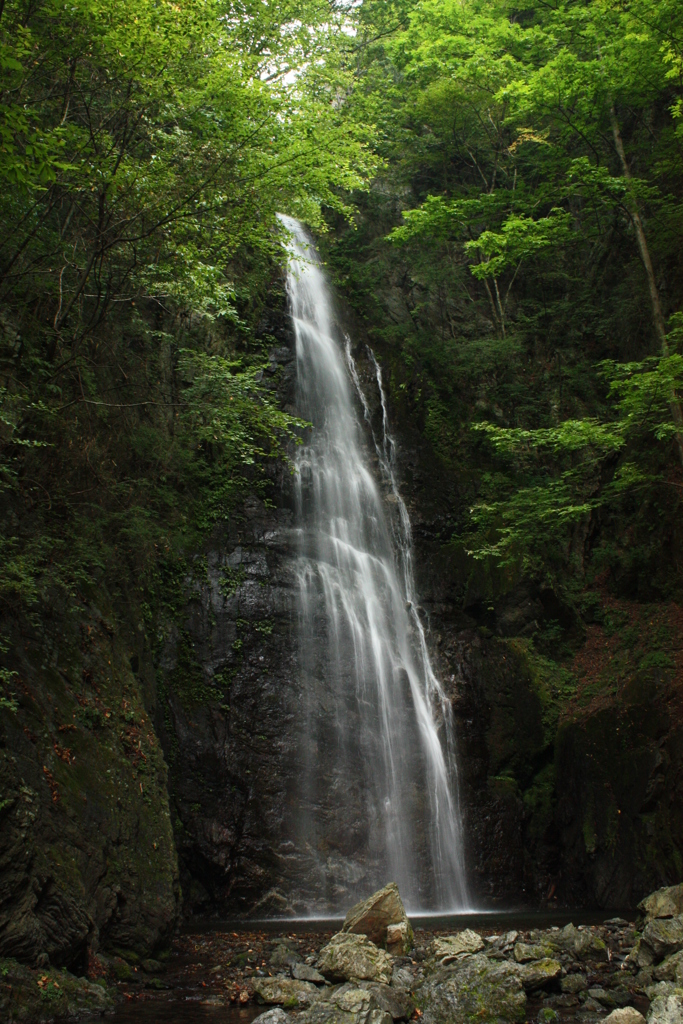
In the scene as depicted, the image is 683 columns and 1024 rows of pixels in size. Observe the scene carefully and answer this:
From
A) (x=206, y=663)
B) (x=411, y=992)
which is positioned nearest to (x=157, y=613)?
(x=206, y=663)

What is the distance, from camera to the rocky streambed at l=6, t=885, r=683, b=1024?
477cm

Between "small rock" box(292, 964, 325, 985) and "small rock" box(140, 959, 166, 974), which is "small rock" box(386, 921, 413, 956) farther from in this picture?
"small rock" box(140, 959, 166, 974)

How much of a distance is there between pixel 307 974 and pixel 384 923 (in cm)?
120

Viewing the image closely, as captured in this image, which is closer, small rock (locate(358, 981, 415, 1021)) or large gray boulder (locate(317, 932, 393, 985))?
small rock (locate(358, 981, 415, 1021))

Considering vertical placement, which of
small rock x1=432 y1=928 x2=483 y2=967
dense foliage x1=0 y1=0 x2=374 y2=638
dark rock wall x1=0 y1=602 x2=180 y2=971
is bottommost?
small rock x1=432 y1=928 x2=483 y2=967

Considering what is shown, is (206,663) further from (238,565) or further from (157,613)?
(238,565)

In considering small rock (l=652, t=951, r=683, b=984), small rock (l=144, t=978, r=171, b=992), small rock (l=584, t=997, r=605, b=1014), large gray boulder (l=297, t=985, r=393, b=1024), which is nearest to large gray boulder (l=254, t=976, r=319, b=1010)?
large gray boulder (l=297, t=985, r=393, b=1024)

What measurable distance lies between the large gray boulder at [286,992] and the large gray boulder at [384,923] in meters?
1.20

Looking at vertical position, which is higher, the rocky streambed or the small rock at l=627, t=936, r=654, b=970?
the rocky streambed

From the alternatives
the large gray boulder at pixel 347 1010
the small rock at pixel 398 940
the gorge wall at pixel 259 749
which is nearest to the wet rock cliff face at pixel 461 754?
the gorge wall at pixel 259 749

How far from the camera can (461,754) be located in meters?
11.2

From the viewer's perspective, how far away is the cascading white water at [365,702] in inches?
382

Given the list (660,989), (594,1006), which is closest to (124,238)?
(594,1006)

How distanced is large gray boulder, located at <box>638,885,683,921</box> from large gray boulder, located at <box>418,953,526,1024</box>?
2438mm
